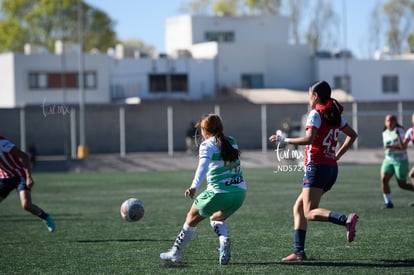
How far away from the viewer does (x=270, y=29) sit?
273 ft

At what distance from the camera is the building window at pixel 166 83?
69.3m

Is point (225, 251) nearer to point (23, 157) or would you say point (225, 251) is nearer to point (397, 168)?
point (23, 157)

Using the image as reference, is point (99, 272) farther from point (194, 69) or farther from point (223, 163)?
point (194, 69)

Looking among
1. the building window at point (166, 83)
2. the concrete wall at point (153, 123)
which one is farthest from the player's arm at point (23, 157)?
the building window at point (166, 83)

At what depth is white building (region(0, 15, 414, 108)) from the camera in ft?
209

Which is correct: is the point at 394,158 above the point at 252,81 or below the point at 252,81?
below

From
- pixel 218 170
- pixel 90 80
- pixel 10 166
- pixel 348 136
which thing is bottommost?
pixel 10 166

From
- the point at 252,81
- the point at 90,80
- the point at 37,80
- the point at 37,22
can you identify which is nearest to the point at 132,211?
the point at 37,80

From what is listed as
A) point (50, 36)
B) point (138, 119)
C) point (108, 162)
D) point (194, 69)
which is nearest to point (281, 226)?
point (108, 162)

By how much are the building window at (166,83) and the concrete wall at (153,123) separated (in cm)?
1155

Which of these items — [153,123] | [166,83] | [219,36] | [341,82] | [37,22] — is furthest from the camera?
[37,22]

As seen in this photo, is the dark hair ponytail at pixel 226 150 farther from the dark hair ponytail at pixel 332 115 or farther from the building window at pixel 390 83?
the building window at pixel 390 83

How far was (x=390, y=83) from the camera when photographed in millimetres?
73562

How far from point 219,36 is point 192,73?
12.3 m
